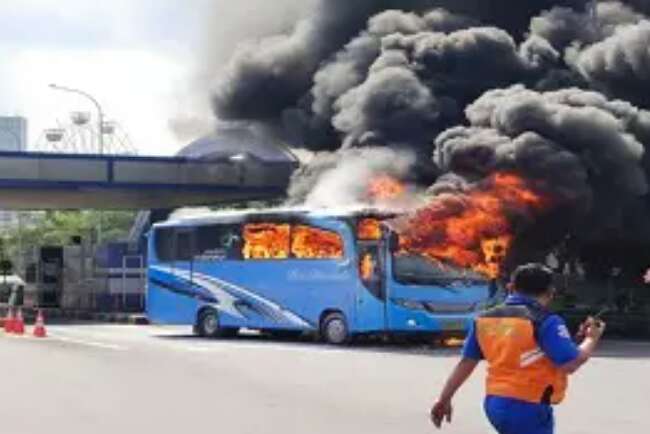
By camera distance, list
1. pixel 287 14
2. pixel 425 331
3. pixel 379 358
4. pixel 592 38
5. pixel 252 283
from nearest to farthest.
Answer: pixel 379 358
pixel 425 331
pixel 252 283
pixel 592 38
pixel 287 14

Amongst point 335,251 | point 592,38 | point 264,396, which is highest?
point 592,38

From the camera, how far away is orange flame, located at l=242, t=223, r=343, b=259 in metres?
21.8

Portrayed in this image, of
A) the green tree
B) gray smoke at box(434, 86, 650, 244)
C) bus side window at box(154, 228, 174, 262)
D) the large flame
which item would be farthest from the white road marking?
the green tree

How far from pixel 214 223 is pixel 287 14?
51.7 feet

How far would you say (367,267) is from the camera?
21172 millimetres

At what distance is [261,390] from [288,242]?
8.68 meters

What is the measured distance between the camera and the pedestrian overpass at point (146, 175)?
34844mm

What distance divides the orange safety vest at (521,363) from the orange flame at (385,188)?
18.9 metres

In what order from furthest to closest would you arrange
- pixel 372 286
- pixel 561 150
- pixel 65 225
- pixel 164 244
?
pixel 65 225 → pixel 164 244 → pixel 561 150 → pixel 372 286

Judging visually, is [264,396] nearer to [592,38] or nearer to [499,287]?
[499,287]

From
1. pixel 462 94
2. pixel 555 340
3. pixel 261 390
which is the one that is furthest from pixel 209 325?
pixel 555 340

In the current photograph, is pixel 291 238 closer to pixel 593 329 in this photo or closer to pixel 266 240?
pixel 266 240

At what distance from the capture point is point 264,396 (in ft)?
43.9

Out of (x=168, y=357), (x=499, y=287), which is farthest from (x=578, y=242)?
(x=168, y=357)
